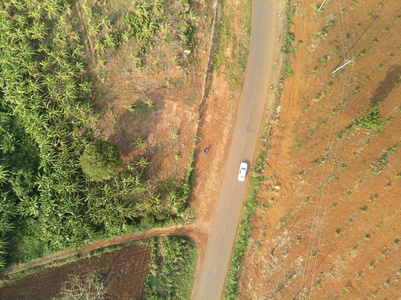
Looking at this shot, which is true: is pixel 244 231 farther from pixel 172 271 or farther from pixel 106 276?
pixel 106 276

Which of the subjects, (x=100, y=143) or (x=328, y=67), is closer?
(x=100, y=143)

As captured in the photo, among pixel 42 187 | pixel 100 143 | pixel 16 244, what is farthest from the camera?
pixel 16 244

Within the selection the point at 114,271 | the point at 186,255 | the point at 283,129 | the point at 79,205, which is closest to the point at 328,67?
the point at 283,129

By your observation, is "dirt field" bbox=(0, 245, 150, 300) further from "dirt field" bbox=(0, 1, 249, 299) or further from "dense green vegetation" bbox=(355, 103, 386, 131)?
"dense green vegetation" bbox=(355, 103, 386, 131)

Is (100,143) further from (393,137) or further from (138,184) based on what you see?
(393,137)

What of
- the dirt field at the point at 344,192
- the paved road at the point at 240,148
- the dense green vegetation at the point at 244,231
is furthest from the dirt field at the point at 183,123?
the dirt field at the point at 344,192

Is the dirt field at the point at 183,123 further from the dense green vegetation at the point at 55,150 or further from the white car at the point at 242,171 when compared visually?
the white car at the point at 242,171

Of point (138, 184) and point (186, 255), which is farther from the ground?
point (138, 184)
